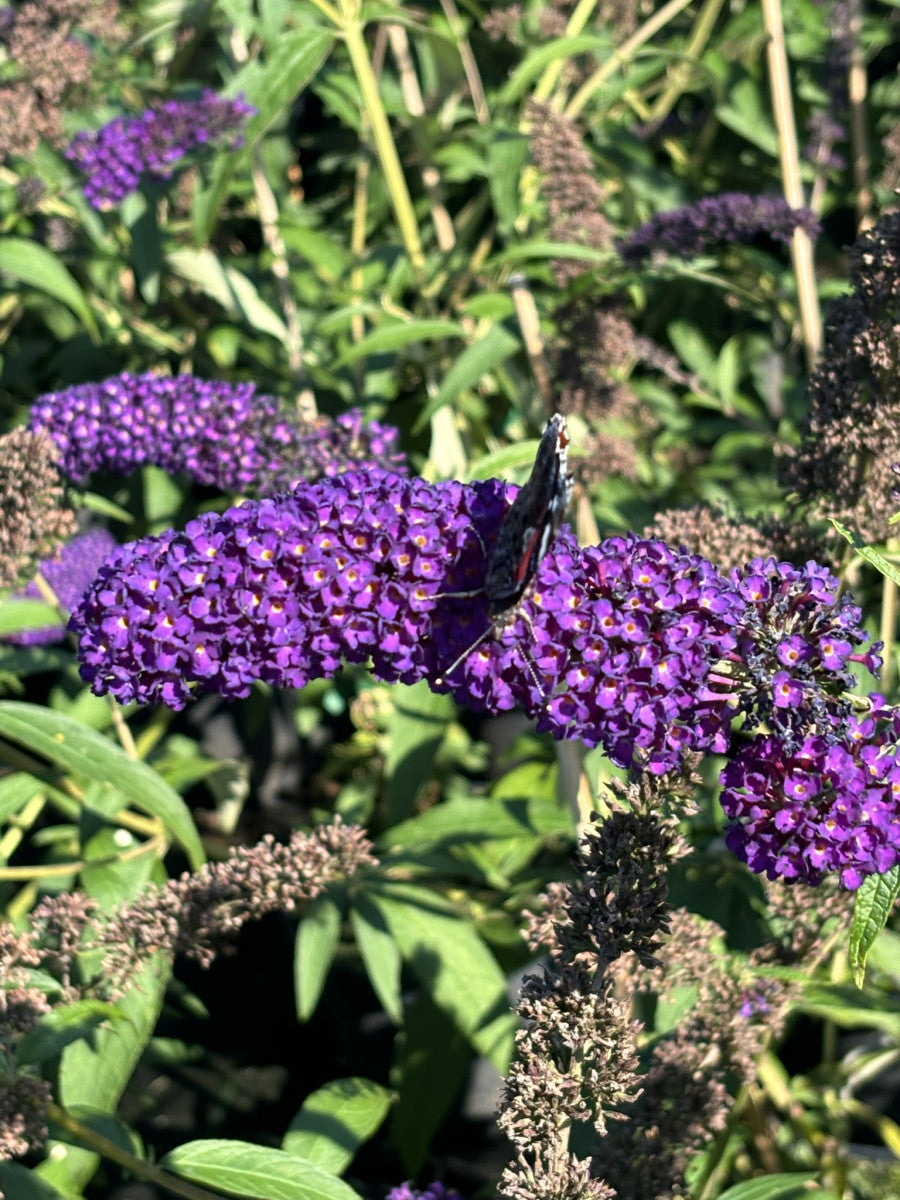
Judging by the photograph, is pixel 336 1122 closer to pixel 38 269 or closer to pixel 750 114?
pixel 38 269

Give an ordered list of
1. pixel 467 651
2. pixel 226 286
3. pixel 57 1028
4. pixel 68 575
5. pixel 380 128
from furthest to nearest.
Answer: pixel 226 286 < pixel 380 128 < pixel 68 575 < pixel 57 1028 < pixel 467 651

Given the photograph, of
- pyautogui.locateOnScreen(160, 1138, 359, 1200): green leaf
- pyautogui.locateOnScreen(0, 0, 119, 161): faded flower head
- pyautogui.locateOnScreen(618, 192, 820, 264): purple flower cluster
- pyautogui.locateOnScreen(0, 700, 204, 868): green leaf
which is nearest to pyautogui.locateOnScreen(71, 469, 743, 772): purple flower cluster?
pyautogui.locateOnScreen(0, 700, 204, 868): green leaf

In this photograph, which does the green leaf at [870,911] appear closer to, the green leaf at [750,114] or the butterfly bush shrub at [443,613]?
the butterfly bush shrub at [443,613]

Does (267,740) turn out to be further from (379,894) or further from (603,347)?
(603,347)

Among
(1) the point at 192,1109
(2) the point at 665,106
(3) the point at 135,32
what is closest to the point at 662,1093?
(1) the point at 192,1109

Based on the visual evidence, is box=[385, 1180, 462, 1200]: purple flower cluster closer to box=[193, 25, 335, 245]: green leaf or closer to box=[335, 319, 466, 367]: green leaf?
box=[335, 319, 466, 367]: green leaf

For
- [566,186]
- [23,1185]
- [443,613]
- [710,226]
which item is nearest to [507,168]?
[566,186]

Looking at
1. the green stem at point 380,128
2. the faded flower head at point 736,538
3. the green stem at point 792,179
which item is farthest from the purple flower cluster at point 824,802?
the green stem at point 380,128
